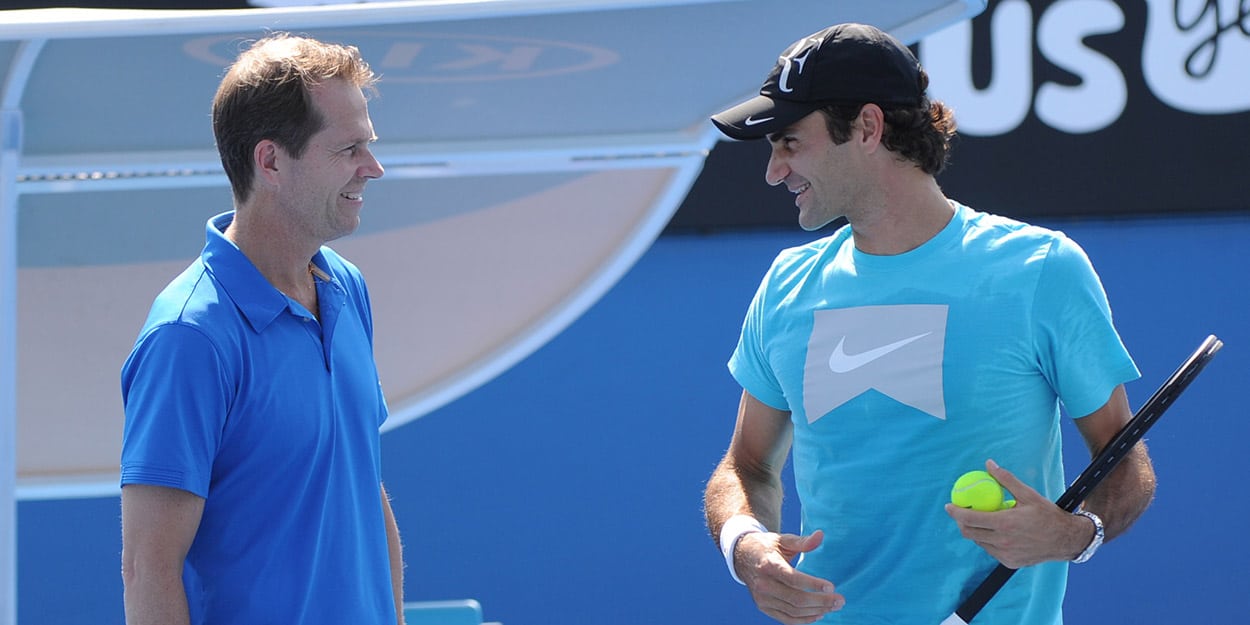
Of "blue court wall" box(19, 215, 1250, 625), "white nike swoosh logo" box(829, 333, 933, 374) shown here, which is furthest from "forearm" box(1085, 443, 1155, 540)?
"blue court wall" box(19, 215, 1250, 625)

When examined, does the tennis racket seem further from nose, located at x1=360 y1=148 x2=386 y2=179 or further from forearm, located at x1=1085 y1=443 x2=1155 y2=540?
nose, located at x1=360 y1=148 x2=386 y2=179

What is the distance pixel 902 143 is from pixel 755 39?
59 cm

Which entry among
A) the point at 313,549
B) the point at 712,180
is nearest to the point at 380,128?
the point at 313,549

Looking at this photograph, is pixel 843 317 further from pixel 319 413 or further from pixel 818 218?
pixel 319 413

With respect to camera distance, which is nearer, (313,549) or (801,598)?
(313,549)

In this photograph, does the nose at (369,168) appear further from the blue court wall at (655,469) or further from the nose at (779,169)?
the blue court wall at (655,469)

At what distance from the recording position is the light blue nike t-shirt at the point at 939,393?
1792 mm

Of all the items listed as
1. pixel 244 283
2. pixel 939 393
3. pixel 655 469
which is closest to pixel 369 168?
pixel 244 283

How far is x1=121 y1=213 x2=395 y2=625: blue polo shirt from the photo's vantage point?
1508 millimetres

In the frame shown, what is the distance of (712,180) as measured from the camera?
4480 millimetres

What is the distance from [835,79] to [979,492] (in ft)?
2.00

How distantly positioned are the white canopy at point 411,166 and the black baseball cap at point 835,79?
0.95 ft

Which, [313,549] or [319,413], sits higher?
[319,413]

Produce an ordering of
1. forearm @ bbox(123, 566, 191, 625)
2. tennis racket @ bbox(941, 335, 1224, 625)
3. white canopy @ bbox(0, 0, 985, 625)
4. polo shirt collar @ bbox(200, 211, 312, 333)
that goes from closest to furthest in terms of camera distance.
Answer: forearm @ bbox(123, 566, 191, 625), polo shirt collar @ bbox(200, 211, 312, 333), tennis racket @ bbox(941, 335, 1224, 625), white canopy @ bbox(0, 0, 985, 625)
